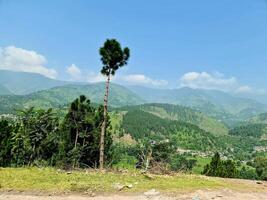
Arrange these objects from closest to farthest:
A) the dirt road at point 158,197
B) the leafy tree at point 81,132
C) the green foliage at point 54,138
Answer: the dirt road at point 158,197 < the leafy tree at point 81,132 < the green foliage at point 54,138

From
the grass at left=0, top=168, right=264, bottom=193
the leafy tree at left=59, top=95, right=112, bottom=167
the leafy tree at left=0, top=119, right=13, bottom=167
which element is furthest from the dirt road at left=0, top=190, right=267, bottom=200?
the leafy tree at left=0, top=119, right=13, bottom=167

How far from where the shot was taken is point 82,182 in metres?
20.2

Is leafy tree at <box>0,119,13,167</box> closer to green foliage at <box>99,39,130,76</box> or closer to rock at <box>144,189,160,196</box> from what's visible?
green foliage at <box>99,39,130,76</box>

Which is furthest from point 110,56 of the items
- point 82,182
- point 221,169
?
point 221,169

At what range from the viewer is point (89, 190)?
18.8m

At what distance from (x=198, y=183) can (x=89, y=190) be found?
6857mm

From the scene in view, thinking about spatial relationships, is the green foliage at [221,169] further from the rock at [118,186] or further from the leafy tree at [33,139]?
the rock at [118,186]

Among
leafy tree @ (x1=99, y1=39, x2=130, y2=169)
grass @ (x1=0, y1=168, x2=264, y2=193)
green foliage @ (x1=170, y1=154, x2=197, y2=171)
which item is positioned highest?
leafy tree @ (x1=99, y1=39, x2=130, y2=169)

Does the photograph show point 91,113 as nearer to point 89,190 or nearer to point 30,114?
point 30,114

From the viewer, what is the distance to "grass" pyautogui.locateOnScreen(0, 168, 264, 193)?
19.1 m

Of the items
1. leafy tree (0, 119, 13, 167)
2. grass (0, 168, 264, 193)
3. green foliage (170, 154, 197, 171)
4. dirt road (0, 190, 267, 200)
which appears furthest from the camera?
leafy tree (0, 119, 13, 167)

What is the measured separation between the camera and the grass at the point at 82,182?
1906cm

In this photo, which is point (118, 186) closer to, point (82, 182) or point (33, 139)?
point (82, 182)

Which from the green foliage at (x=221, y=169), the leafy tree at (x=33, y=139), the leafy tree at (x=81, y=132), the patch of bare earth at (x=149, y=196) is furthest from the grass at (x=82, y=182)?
the green foliage at (x=221, y=169)
